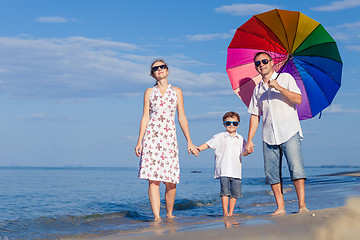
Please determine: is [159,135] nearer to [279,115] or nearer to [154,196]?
[154,196]

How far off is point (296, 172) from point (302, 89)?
4.80 feet

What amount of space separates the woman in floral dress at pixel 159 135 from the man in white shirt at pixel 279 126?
1211mm

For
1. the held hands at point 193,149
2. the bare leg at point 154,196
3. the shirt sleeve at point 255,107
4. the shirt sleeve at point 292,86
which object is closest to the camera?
the shirt sleeve at point 292,86

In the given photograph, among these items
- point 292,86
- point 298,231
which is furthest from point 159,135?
point 298,231

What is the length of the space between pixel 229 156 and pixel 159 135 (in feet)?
3.88

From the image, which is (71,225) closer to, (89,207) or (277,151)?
(89,207)

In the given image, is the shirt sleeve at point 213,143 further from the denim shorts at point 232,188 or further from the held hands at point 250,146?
the held hands at point 250,146

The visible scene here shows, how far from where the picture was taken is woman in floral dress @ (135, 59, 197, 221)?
5.92m

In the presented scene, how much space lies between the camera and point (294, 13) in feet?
18.9

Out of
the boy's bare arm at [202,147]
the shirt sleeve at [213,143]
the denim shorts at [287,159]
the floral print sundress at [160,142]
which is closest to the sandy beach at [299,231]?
the denim shorts at [287,159]

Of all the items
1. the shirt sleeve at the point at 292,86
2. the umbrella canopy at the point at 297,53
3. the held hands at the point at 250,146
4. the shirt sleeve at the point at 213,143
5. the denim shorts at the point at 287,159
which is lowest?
the denim shorts at the point at 287,159

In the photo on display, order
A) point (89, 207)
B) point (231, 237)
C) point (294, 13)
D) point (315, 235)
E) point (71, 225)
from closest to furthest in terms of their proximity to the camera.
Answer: point (315, 235) → point (231, 237) → point (294, 13) → point (71, 225) → point (89, 207)

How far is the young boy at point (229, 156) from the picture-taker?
20.7 ft

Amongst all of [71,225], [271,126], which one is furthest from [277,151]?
[71,225]
